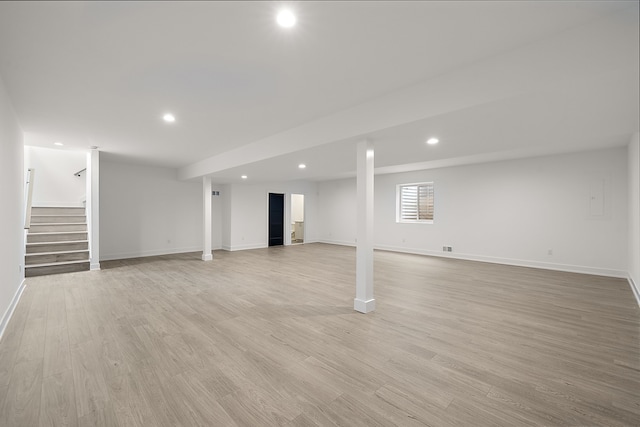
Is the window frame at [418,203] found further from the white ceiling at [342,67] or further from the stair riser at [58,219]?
the stair riser at [58,219]

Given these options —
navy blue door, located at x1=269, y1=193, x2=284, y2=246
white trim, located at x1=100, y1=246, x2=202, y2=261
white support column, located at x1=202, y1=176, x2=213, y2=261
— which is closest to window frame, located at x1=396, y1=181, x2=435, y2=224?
navy blue door, located at x1=269, y1=193, x2=284, y2=246

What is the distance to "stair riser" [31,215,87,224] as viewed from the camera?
647 cm

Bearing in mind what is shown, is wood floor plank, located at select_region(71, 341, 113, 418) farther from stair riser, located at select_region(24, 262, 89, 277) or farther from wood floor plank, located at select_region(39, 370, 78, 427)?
stair riser, located at select_region(24, 262, 89, 277)

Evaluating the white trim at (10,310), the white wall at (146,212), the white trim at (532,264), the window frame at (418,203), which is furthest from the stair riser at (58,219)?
the white trim at (532,264)

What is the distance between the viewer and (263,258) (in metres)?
7.46

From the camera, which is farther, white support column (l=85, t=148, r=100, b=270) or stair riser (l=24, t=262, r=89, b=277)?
white support column (l=85, t=148, r=100, b=270)

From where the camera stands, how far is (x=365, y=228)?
137 inches

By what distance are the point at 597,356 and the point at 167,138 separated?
20.1 feet

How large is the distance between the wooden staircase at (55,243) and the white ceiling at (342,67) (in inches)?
126

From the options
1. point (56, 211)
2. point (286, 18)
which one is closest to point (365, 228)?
point (286, 18)

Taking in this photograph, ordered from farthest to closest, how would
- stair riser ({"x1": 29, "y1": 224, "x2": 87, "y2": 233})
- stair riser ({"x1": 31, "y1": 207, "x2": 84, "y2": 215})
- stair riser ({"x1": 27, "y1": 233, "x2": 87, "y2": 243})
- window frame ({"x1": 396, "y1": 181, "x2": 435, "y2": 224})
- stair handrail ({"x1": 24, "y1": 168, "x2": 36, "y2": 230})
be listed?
window frame ({"x1": 396, "y1": 181, "x2": 435, "y2": 224})
stair riser ({"x1": 31, "y1": 207, "x2": 84, "y2": 215})
stair riser ({"x1": 29, "y1": 224, "x2": 87, "y2": 233})
stair riser ({"x1": 27, "y1": 233, "x2": 87, "y2": 243})
stair handrail ({"x1": 24, "y1": 168, "x2": 36, "y2": 230})

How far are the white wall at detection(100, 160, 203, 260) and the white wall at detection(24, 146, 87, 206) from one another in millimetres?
1524

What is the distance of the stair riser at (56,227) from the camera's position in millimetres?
6107

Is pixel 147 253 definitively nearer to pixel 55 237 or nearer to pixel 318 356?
pixel 55 237
